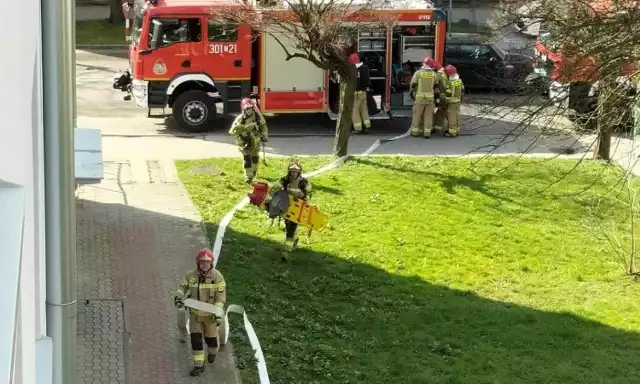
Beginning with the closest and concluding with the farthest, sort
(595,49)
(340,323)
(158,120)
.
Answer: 1. (595,49)
2. (340,323)
3. (158,120)

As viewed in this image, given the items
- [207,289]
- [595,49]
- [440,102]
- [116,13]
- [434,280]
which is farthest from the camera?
[116,13]

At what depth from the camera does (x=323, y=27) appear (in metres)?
15.4

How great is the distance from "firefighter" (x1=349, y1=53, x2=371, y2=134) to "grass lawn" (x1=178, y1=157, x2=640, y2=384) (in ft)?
8.41

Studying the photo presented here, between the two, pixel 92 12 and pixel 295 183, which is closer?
pixel 295 183

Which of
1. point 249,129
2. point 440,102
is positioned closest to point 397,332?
point 249,129

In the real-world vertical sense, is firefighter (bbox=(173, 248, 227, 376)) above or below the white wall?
below

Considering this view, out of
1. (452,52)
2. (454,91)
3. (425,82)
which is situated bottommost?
(454,91)

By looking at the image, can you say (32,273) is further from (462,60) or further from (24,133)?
(462,60)

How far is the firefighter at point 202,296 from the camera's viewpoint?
352 inches

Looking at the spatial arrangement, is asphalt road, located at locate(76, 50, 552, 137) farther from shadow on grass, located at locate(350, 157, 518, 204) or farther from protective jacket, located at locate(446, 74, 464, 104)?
shadow on grass, located at locate(350, 157, 518, 204)

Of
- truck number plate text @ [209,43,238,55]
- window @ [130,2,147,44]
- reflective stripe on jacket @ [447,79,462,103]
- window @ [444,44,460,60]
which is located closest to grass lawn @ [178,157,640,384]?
reflective stripe on jacket @ [447,79,462,103]

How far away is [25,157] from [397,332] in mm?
6998

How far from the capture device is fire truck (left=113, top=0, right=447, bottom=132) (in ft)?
60.7

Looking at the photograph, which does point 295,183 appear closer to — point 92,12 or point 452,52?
point 452,52
